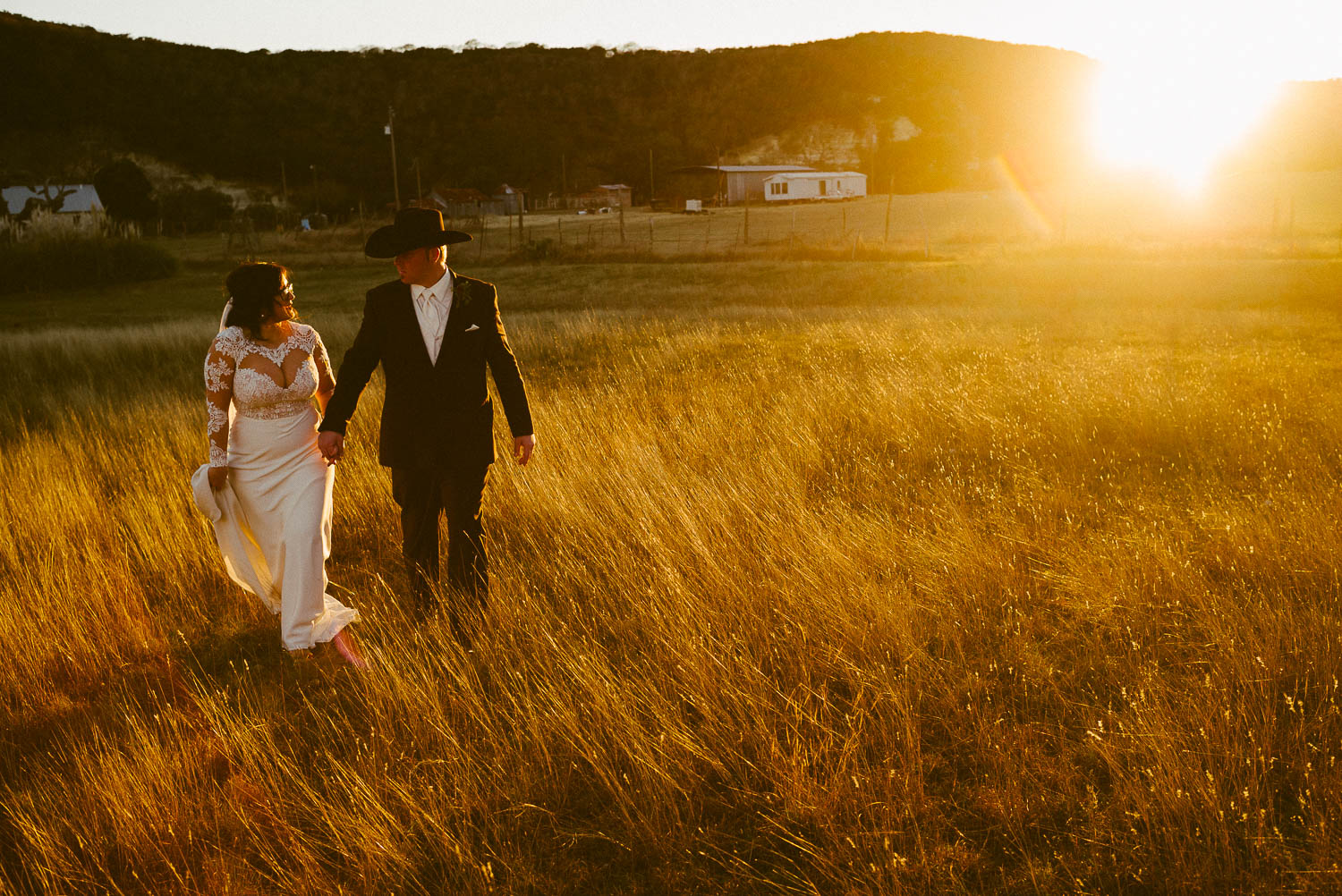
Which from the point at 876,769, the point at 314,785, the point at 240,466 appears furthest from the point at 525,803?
the point at 240,466

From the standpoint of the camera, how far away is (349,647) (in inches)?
166

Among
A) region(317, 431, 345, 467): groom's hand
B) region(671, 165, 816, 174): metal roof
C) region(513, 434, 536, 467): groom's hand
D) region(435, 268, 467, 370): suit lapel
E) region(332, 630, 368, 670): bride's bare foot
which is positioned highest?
region(671, 165, 816, 174): metal roof

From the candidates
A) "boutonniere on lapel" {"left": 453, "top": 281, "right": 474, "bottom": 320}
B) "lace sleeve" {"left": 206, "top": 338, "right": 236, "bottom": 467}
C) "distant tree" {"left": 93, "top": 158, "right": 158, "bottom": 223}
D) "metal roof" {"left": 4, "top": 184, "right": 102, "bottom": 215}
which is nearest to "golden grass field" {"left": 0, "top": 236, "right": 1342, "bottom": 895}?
"lace sleeve" {"left": 206, "top": 338, "right": 236, "bottom": 467}

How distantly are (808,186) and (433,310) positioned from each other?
8197 cm

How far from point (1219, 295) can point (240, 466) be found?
2055 cm

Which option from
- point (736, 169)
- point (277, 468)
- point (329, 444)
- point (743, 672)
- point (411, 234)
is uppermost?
point (736, 169)

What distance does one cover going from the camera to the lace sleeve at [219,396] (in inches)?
156

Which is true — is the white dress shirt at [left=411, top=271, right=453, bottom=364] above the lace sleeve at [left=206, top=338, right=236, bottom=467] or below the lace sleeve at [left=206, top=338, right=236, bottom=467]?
above

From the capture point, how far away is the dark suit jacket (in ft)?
13.5

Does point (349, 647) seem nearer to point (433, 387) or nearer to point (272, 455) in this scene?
point (272, 455)

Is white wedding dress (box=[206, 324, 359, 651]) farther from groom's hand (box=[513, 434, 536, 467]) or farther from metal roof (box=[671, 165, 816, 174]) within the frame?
metal roof (box=[671, 165, 816, 174])

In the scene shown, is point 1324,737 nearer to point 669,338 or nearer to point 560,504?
point 560,504

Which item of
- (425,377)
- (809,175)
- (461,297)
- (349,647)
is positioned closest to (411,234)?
(461,297)

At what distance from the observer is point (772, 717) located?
335cm
